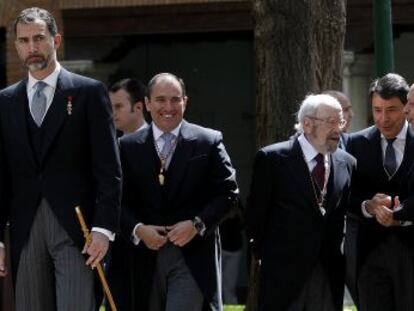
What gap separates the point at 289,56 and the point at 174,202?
2.11m

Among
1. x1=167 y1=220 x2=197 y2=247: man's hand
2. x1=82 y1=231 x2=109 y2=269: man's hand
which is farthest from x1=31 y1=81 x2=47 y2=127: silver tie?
x1=167 y1=220 x2=197 y2=247: man's hand

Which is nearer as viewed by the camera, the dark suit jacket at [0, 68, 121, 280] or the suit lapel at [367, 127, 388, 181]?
the dark suit jacket at [0, 68, 121, 280]

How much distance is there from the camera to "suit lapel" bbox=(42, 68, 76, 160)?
Answer: 7465mm

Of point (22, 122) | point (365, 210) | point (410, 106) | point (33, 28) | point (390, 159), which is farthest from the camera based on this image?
point (390, 159)

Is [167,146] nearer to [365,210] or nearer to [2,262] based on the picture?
[365,210]

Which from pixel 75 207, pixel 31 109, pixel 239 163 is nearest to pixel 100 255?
pixel 75 207

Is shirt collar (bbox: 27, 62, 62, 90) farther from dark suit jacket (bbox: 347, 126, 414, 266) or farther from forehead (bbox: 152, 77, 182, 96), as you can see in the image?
dark suit jacket (bbox: 347, 126, 414, 266)

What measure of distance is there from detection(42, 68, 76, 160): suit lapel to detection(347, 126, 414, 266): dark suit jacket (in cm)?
218

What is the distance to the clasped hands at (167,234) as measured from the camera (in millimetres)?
8203

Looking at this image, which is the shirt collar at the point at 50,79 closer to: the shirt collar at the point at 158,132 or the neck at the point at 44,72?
the neck at the point at 44,72

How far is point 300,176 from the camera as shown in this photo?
26.6ft

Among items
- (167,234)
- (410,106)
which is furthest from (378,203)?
(167,234)

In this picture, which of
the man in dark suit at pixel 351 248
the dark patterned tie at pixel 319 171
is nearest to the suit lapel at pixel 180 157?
the dark patterned tie at pixel 319 171

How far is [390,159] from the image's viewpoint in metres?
8.52
